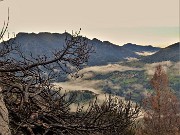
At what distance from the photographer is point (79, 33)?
10.4 meters

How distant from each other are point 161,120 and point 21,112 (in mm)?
52413

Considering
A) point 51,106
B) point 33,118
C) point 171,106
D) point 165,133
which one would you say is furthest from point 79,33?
point 171,106

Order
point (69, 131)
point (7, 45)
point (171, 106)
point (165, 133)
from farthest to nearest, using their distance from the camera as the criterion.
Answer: point (171, 106)
point (165, 133)
point (7, 45)
point (69, 131)

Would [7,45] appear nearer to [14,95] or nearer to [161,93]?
[14,95]

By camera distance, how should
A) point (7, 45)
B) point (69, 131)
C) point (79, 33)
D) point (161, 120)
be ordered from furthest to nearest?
point (161, 120)
point (7, 45)
point (79, 33)
point (69, 131)

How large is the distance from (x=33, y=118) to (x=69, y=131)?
3.78 ft

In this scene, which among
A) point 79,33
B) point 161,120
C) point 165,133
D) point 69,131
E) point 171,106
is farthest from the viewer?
point 171,106

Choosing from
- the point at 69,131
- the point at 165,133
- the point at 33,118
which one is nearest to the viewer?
the point at 33,118

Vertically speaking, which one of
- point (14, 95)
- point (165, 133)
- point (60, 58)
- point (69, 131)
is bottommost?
point (165, 133)

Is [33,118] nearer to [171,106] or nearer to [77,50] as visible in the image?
[77,50]

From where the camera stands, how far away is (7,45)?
440 inches

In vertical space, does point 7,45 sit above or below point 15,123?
above

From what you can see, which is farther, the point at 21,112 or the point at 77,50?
the point at 77,50

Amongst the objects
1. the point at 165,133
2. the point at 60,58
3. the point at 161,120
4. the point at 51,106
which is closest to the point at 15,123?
the point at 51,106
